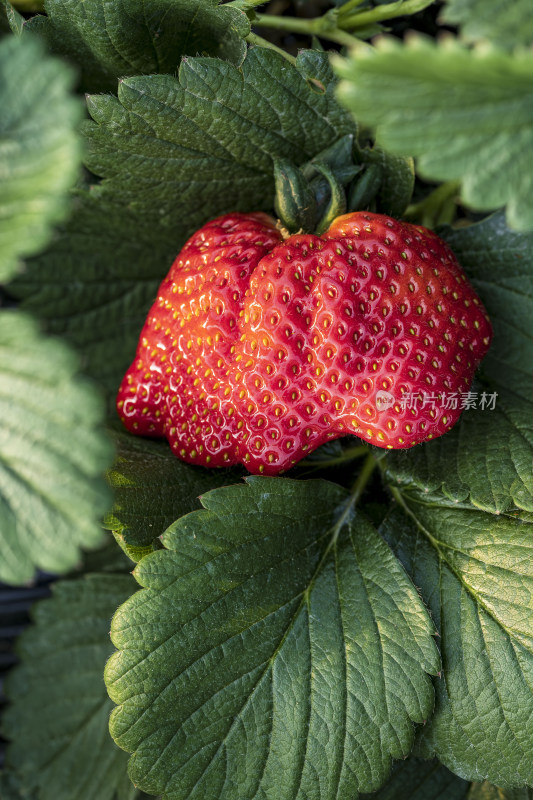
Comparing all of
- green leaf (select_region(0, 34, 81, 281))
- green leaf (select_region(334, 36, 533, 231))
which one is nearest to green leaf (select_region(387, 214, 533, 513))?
Result: green leaf (select_region(334, 36, 533, 231))

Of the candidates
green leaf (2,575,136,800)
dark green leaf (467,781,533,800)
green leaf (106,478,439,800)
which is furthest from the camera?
green leaf (2,575,136,800)

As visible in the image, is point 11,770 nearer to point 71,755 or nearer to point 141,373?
point 71,755

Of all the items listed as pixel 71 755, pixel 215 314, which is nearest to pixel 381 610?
pixel 215 314

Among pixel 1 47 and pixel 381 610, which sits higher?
pixel 1 47

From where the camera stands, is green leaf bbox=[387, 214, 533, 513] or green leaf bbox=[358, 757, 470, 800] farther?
green leaf bbox=[358, 757, 470, 800]

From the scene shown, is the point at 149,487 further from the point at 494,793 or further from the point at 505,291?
the point at 494,793

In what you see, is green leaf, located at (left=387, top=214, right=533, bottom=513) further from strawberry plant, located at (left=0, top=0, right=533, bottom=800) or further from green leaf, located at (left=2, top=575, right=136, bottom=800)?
green leaf, located at (left=2, top=575, right=136, bottom=800)
